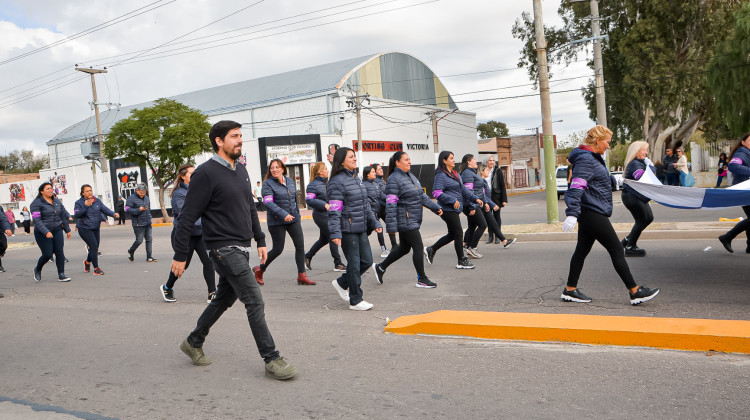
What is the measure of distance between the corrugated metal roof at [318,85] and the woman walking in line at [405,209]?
35.0 meters

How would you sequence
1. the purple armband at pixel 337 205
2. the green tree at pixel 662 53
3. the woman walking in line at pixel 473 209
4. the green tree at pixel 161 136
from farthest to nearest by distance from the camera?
the green tree at pixel 161 136 → the green tree at pixel 662 53 → the woman walking in line at pixel 473 209 → the purple armband at pixel 337 205

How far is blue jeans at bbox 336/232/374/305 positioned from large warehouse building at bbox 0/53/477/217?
31362 mm

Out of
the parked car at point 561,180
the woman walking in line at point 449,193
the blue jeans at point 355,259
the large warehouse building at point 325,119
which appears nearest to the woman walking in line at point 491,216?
the woman walking in line at point 449,193

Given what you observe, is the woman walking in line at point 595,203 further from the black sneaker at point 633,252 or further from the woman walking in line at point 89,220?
the woman walking in line at point 89,220

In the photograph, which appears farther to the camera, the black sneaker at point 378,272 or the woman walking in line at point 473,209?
the woman walking in line at point 473,209

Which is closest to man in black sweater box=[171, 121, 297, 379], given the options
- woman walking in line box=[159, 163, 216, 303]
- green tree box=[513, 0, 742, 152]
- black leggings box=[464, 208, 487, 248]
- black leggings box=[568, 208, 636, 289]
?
woman walking in line box=[159, 163, 216, 303]

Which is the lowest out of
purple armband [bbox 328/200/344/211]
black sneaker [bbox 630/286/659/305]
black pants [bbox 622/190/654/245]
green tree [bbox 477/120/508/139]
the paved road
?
the paved road

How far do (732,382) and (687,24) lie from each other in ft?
97.6

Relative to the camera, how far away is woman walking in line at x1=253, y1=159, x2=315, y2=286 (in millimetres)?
8875

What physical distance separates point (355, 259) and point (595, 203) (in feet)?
8.44

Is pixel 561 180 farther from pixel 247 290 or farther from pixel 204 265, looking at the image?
pixel 247 290

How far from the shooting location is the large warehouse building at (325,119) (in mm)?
40312

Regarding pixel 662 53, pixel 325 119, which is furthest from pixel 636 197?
pixel 325 119

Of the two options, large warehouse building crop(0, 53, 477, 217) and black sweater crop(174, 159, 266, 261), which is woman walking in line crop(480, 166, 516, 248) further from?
large warehouse building crop(0, 53, 477, 217)
